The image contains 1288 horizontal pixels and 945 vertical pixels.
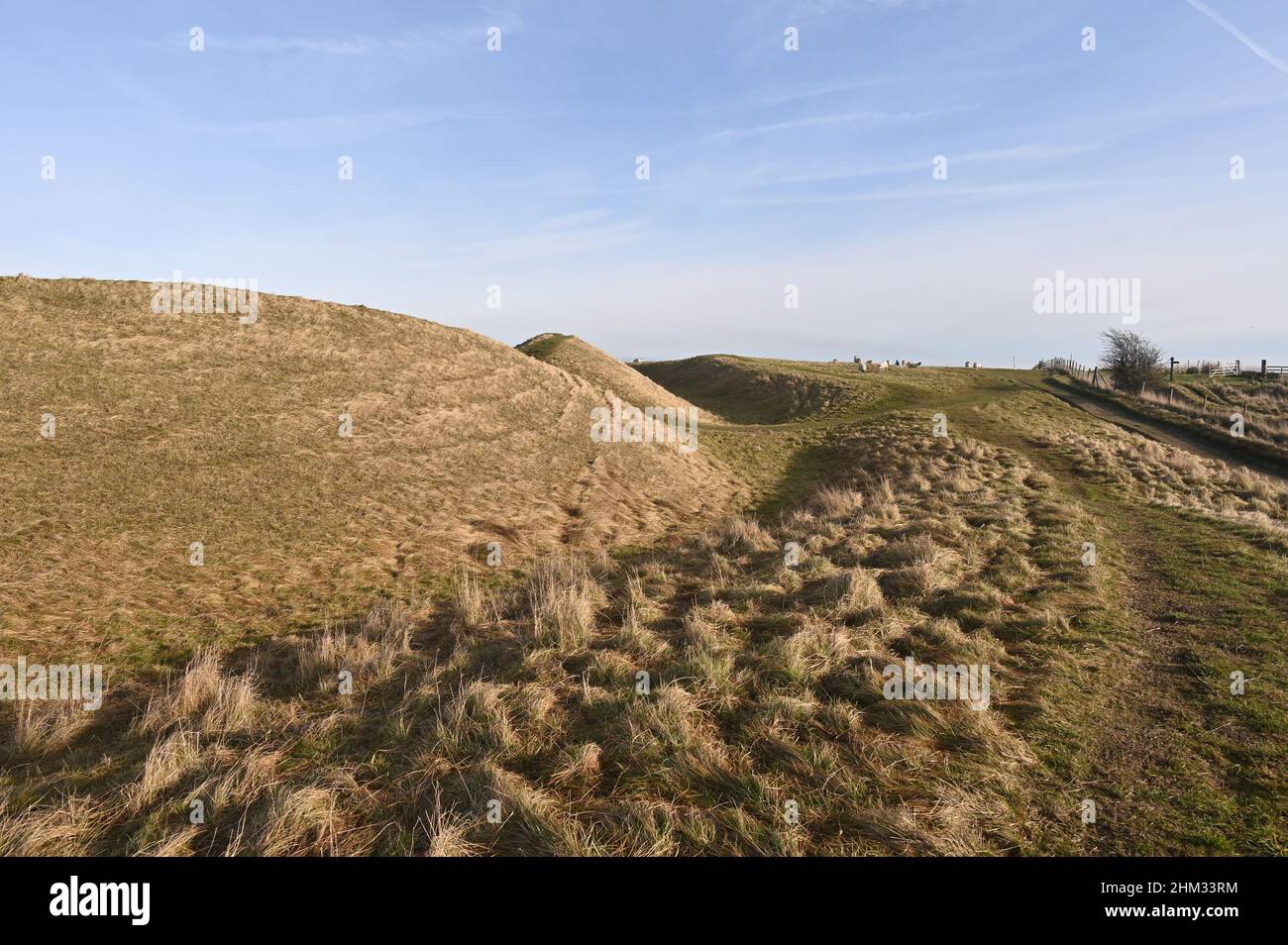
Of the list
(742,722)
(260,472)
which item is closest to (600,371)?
(260,472)

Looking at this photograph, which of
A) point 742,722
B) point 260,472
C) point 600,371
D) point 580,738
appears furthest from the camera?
point 600,371

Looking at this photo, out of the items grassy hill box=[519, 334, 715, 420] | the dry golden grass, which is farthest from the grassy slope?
grassy hill box=[519, 334, 715, 420]

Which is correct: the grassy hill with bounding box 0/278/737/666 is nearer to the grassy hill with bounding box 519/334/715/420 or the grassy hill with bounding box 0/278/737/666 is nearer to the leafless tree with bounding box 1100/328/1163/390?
the grassy hill with bounding box 519/334/715/420

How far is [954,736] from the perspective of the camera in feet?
21.0

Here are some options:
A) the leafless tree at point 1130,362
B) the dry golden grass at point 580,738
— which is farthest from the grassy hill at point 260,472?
the leafless tree at point 1130,362

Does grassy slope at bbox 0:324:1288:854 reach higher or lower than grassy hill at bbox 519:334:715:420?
lower

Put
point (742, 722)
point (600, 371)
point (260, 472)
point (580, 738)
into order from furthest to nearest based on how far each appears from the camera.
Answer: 1. point (600, 371)
2. point (260, 472)
3. point (742, 722)
4. point (580, 738)

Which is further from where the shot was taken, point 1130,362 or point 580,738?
point 1130,362

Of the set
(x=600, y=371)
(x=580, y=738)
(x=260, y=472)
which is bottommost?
(x=580, y=738)

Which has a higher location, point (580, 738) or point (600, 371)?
point (600, 371)

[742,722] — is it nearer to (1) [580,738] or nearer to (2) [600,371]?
(1) [580,738]

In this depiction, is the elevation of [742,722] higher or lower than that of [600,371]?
lower

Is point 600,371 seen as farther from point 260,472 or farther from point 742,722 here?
point 742,722
